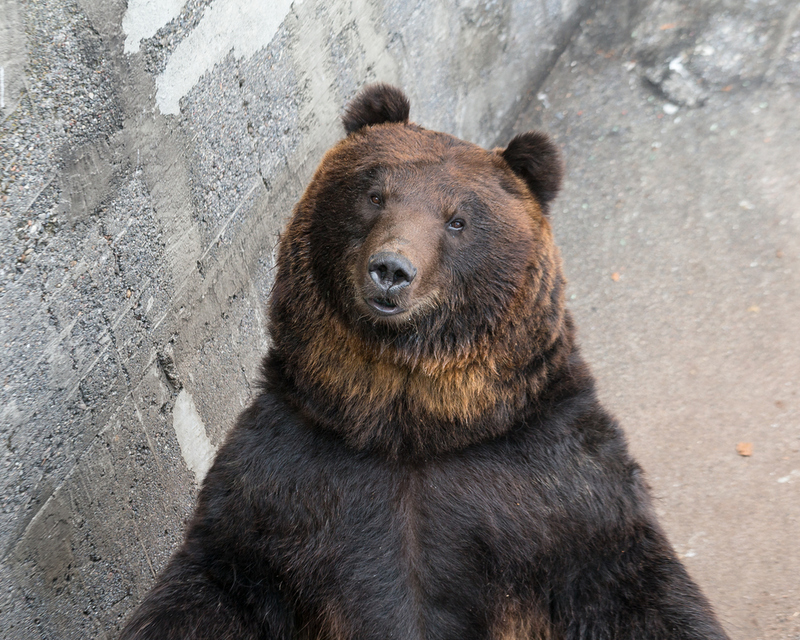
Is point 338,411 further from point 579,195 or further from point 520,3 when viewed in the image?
point 520,3

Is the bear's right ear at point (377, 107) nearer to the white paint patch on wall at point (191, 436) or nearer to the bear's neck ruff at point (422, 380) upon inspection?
the bear's neck ruff at point (422, 380)

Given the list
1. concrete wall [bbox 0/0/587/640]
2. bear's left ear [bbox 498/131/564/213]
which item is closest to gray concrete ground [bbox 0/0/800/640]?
concrete wall [bbox 0/0/587/640]

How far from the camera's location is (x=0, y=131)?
2328mm

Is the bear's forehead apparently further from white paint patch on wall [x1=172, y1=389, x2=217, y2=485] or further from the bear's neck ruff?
white paint patch on wall [x1=172, y1=389, x2=217, y2=485]

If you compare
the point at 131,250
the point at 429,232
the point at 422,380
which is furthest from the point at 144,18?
the point at 422,380

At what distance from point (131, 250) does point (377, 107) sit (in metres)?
1.05

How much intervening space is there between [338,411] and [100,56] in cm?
139

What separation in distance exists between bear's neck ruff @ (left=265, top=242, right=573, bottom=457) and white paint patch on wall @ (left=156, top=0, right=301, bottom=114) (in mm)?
1019

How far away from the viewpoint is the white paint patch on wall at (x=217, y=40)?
10.1 feet

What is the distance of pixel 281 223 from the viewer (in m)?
4.16

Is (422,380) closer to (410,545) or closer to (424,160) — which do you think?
(410,545)

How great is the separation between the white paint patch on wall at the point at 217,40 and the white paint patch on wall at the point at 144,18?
5.3 inches

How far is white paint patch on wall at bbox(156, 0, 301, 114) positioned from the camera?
10.1ft

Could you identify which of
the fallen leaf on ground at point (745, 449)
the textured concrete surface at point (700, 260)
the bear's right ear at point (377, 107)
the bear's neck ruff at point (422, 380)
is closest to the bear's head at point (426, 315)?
the bear's neck ruff at point (422, 380)
